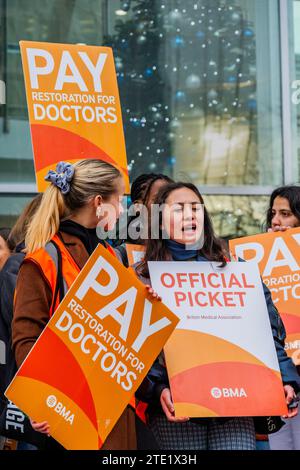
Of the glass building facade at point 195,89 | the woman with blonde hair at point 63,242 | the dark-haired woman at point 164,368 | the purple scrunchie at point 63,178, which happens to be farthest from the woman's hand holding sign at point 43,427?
the glass building facade at point 195,89

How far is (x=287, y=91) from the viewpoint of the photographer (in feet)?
24.8

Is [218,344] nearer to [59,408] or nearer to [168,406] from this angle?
[168,406]

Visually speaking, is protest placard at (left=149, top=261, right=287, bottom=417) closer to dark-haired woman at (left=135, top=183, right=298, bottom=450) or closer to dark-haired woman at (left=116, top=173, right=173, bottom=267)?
dark-haired woman at (left=135, top=183, right=298, bottom=450)

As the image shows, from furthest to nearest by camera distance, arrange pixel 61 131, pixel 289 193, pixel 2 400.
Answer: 1. pixel 289 193
2. pixel 61 131
3. pixel 2 400

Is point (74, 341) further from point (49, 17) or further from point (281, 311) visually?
point (49, 17)

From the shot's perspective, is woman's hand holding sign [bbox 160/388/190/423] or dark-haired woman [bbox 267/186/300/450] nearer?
woman's hand holding sign [bbox 160/388/190/423]

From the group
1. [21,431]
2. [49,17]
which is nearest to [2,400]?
[21,431]

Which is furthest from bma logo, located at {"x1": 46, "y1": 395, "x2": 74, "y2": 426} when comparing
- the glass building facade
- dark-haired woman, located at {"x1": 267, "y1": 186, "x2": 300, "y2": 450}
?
the glass building facade

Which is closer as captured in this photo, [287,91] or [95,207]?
[95,207]

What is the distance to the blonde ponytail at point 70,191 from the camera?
320 cm

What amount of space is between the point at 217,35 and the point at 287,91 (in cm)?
79

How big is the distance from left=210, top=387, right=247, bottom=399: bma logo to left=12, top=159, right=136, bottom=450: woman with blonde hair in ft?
1.04

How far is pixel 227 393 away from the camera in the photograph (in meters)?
3.16

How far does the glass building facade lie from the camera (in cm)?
718
